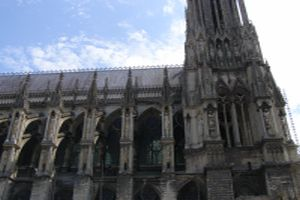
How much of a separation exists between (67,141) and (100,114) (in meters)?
3.04

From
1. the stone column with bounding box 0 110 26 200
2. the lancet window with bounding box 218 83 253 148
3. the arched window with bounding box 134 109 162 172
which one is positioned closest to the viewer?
the stone column with bounding box 0 110 26 200

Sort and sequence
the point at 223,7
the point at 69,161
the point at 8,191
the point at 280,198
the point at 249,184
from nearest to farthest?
the point at 280,198
the point at 249,184
the point at 8,191
the point at 69,161
the point at 223,7

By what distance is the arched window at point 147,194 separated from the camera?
22922 millimetres

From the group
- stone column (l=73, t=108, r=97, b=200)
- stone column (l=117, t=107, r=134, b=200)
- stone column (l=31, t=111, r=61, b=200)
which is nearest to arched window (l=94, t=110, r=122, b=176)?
stone column (l=73, t=108, r=97, b=200)

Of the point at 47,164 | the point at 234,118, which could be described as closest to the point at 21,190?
the point at 47,164

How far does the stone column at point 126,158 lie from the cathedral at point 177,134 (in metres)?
0.06

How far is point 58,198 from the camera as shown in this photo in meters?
23.9

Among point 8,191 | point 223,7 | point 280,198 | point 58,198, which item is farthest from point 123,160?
point 223,7

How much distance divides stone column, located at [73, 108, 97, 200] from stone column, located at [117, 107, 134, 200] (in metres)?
1.78

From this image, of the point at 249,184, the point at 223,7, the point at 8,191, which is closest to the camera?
the point at 249,184

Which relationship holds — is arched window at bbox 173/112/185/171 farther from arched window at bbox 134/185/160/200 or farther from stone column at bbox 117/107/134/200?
arched window at bbox 134/185/160/200

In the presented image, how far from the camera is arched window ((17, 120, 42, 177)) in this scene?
86.9 feet

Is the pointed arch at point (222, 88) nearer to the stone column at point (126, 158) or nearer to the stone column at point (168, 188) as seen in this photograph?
the stone column at point (126, 158)

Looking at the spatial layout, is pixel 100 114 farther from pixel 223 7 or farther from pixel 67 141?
pixel 223 7
